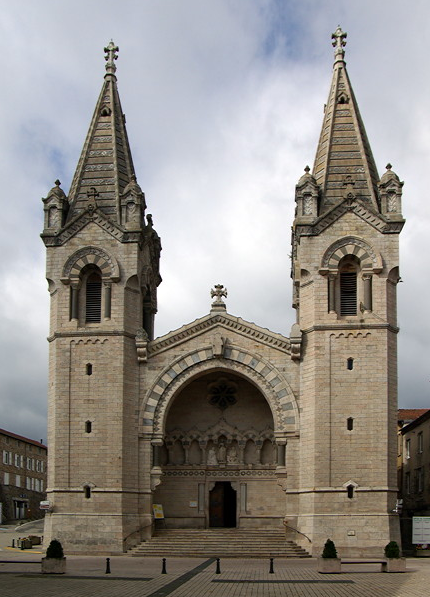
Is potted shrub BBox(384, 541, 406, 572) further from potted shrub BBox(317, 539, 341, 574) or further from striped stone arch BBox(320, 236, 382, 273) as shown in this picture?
striped stone arch BBox(320, 236, 382, 273)

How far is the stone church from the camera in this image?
1544 inches

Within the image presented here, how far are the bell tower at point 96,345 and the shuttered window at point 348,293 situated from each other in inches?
373

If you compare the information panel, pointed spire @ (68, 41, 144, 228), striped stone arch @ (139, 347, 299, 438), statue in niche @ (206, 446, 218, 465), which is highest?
pointed spire @ (68, 41, 144, 228)

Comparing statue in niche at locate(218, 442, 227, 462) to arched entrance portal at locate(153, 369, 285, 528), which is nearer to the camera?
arched entrance portal at locate(153, 369, 285, 528)

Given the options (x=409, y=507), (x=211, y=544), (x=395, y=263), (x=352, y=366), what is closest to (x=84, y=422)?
(x=211, y=544)

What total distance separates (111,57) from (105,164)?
7.26 meters

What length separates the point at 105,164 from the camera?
4472cm

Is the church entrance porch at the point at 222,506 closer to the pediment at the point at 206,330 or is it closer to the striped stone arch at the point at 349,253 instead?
the pediment at the point at 206,330

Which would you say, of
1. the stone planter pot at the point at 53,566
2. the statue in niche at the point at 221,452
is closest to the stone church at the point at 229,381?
the statue in niche at the point at 221,452

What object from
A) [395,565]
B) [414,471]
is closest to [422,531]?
[395,565]

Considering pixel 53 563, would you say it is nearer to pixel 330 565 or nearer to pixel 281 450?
pixel 330 565

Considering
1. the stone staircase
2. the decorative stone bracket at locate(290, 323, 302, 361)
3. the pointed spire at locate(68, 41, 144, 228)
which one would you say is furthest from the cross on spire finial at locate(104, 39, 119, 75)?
the stone staircase

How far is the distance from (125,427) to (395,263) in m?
14.6

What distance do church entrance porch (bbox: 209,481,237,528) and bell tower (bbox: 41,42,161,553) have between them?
463cm
